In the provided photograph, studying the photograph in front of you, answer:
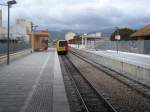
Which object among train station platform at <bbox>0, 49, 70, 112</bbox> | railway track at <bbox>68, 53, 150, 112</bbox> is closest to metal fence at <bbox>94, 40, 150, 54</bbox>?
railway track at <bbox>68, 53, 150, 112</bbox>

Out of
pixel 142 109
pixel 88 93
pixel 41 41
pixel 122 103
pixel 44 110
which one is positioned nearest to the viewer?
pixel 44 110

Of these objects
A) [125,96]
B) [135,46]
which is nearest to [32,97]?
[125,96]

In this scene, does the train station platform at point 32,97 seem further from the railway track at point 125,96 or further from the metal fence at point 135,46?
the metal fence at point 135,46

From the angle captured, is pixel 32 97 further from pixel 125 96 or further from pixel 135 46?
pixel 135 46

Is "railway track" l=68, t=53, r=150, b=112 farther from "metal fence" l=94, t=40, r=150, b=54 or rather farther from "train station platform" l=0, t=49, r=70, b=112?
"metal fence" l=94, t=40, r=150, b=54

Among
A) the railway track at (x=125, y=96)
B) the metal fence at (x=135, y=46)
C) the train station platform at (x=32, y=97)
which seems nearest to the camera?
the train station platform at (x=32, y=97)

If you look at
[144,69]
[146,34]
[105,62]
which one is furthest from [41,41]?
[144,69]

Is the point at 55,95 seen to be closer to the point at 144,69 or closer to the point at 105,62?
the point at 144,69

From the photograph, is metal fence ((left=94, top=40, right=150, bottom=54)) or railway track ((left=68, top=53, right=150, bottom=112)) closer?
railway track ((left=68, top=53, right=150, bottom=112))

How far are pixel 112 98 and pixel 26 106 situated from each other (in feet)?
14.4

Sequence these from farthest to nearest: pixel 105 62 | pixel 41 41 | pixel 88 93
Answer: pixel 41 41 → pixel 105 62 → pixel 88 93

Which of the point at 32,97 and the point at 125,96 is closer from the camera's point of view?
the point at 32,97

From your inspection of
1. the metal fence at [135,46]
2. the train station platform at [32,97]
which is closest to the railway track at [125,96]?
the train station platform at [32,97]

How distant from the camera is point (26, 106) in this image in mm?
12352
